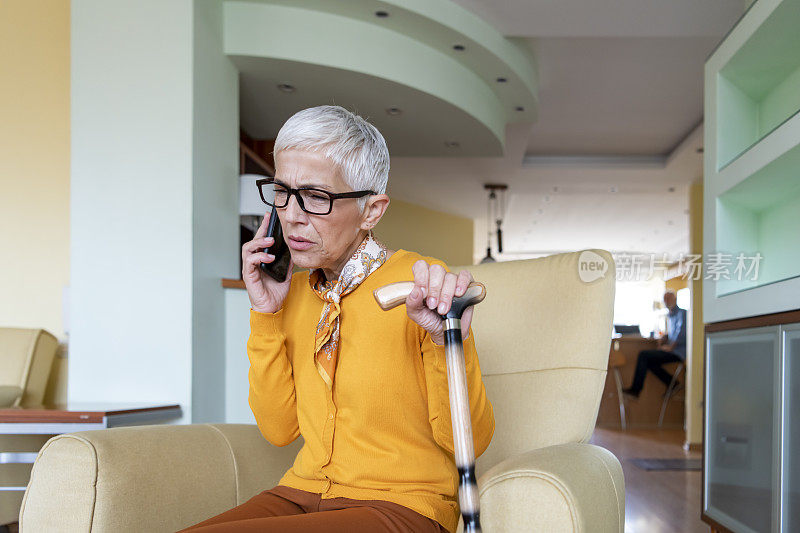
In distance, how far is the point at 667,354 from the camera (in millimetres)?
7746

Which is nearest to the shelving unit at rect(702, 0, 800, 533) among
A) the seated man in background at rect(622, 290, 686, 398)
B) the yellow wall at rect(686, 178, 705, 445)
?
the yellow wall at rect(686, 178, 705, 445)

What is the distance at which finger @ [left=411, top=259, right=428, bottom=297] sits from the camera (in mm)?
994

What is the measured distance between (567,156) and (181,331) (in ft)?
19.5

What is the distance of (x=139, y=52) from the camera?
307 centimetres

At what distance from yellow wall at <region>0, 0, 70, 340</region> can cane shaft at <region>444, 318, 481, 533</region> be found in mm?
3696

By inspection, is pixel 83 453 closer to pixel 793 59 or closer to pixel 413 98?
pixel 793 59

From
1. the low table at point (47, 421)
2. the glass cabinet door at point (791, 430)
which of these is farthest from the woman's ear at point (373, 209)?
the glass cabinet door at point (791, 430)

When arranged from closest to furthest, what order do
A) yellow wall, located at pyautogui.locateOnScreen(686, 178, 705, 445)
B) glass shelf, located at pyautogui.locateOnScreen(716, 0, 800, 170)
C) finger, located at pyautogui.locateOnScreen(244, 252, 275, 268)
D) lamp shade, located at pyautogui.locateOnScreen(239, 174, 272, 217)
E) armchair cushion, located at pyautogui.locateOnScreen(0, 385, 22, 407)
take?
1. finger, located at pyautogui.locateOnScreen(244, 252, 275, 268)
2. glass shelf, located at pyautogui.locateOnScreen(716, 0, 800, 170)
3. armchair cushion, located at pyautogui.locateOnScreen(0, 385, 22, 407)
4. lamp shade, located at pyautogui.locateOnScreen(239, 174, 272, 217)
5. yellow wall, located at pyautogui.locateOnScreen(686, 178, 705, 445)

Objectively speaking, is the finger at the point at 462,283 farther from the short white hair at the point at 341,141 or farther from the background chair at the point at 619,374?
the background chair at the point at 619,374

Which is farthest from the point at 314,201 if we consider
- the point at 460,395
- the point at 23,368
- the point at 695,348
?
the point at 695,348

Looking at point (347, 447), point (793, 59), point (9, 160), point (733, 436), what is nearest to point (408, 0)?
point (793, 59)

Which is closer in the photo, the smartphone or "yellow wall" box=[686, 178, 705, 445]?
the smartphone

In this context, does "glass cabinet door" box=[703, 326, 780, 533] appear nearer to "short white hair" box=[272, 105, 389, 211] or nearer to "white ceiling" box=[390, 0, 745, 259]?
"short white hair" box=[272, 105, 389, 211]

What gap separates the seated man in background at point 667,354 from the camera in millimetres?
7660
